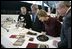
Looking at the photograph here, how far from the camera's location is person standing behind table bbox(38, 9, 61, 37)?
5.11 feet

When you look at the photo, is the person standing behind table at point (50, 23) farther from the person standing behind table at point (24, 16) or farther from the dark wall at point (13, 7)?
the dark wall at point (13, 7)

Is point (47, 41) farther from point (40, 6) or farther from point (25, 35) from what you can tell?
point (40, 6)

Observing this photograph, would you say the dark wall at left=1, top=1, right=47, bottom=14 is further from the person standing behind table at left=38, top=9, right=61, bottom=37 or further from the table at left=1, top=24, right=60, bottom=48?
the person standing behind table at left=38, top=9, right=61, bottom=37

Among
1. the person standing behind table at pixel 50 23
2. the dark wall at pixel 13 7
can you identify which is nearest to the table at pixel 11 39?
the person standing behind table at pixel 50 23

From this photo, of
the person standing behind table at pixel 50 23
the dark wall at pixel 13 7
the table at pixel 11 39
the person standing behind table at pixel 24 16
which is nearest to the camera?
the table at pixel 11 39

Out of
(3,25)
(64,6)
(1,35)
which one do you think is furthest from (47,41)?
(3,25)

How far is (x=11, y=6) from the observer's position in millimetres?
2361

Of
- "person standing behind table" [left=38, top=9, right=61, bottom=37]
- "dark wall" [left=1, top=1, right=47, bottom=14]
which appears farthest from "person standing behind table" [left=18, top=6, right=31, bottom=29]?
"person standing behind table" [left=38, top=9, right=61, bottom=37]

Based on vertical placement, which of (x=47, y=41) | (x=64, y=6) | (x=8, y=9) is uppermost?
(x=64, y=6)

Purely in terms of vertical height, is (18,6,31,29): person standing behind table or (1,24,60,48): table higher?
(18,6,31,29): person standing behind table

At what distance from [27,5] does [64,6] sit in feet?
3.87

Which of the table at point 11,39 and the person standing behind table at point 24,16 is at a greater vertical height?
the person standing behind table at point 24,16

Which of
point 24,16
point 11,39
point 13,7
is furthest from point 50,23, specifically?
point 13,7

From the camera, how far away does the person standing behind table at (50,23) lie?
1.56m
